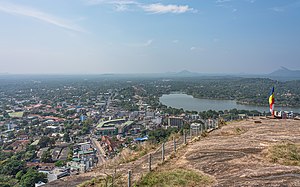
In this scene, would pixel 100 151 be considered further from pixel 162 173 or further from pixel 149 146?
pixel 162 173

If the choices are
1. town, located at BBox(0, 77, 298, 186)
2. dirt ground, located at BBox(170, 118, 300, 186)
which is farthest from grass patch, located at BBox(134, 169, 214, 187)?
town, located at BBox(0, 77, 298, 186)

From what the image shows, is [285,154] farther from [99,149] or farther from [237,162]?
[99,149]

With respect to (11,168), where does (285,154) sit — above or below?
above

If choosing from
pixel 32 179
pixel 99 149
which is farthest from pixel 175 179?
pixel 99 149

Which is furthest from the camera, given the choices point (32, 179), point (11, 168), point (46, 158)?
point (46, 158)

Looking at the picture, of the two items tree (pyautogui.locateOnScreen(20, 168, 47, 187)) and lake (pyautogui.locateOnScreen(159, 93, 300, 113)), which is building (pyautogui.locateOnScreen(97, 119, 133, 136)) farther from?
tree (pyautogui.locateOnScreen(20, 168, 47, 187))

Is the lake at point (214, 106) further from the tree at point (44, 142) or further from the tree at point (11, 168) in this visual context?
the tree at point (11, 168)

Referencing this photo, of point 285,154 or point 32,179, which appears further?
point 32,179

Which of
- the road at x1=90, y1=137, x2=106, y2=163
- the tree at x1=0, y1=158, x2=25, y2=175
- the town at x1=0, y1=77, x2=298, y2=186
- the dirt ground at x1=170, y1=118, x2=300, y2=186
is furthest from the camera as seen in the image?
the road at x1=90, y1=137, x2=106, y2=163
